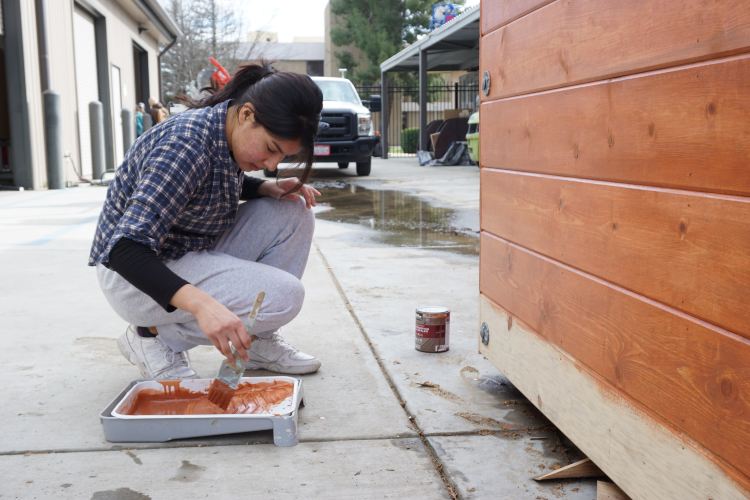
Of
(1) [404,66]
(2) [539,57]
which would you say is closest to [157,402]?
(2) [539,57]

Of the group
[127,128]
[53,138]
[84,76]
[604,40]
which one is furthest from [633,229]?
[127,128]

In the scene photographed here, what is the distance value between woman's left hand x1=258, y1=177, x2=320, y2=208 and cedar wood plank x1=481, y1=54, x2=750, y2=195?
0.98 m

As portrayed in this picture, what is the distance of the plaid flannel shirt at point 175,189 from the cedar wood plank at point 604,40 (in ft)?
2.97

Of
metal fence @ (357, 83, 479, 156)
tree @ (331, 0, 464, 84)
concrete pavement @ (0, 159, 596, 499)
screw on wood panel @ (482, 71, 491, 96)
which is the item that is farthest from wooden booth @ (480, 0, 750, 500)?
tree @ (331, 0, 464, 84)

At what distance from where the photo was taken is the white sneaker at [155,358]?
2682 millimetres

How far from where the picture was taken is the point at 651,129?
159cm

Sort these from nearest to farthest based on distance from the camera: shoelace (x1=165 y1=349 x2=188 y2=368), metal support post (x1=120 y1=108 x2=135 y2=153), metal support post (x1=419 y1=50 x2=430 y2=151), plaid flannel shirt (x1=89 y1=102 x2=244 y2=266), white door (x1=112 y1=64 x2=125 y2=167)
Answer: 1. plaid flannel shirt (x1=89 y1=102 x2=244 y2=266)
2. shoelace (x1=165 y1=349 x2=188 y2=368)
3. white door (x1=112 y1=64 x2=125 y2=167)
4. metal support post (x1=120 y1=108 x2=135 y2=153)
5. metal support post (x1=419 y1=50 x2=430 y2=151)

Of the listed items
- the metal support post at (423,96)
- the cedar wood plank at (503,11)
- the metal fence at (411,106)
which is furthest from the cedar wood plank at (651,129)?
the metal fence at (411,106)

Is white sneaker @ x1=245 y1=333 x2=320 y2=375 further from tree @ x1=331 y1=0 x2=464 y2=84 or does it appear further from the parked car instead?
tree @ x1=331 y1=0 x2=464 y2=84

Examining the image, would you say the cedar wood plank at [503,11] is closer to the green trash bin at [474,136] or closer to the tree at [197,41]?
the green trash bin at [474,136]

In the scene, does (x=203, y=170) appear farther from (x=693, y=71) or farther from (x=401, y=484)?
(x=693, y=71)

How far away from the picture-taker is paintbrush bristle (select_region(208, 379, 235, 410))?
2.34m

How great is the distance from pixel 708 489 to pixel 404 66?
23.6m

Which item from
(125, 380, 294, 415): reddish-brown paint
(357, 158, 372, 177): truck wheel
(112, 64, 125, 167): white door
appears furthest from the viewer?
(112, 64, 125, 167): white door
